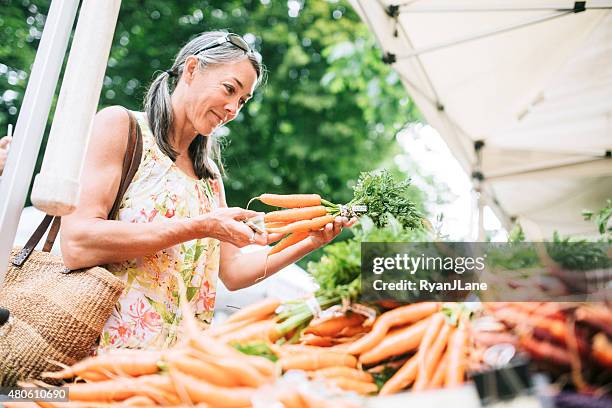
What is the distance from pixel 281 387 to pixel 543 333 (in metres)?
0.48

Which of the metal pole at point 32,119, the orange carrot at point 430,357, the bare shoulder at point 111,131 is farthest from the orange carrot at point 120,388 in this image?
the bare shoulder at point 111,131

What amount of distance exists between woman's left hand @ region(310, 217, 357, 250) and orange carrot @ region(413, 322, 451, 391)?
599 mm

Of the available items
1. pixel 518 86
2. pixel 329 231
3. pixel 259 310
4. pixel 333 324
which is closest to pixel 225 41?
pixel 329 231

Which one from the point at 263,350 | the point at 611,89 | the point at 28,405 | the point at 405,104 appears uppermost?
the point at 405,104

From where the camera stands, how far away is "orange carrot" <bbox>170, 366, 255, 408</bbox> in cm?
114

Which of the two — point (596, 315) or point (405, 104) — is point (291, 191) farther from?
point (596, 315)

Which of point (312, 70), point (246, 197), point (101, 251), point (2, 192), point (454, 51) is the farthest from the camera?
point (312, 70)

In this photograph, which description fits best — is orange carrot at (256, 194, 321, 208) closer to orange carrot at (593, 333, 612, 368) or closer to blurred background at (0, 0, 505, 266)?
orange carrot at (593, 333, 612, 368)

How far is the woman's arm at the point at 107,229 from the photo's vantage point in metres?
1.49

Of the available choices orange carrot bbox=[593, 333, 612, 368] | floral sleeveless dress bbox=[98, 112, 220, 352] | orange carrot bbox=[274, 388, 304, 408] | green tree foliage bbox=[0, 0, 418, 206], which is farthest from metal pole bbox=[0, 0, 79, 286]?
green tree foliage bbox=[0, 0, 418, 206]

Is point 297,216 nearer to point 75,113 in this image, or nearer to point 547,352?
point 75,113

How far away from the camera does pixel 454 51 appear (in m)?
3.54

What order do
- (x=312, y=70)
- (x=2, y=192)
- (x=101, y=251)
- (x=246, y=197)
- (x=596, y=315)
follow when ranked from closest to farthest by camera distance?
(x=596, y=315)
(x=2, y=192)
(x=101, y=251)
(x=246, y=197)
(x=312, y=70)

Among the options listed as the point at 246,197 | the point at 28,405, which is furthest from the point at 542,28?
the point at 246,197
